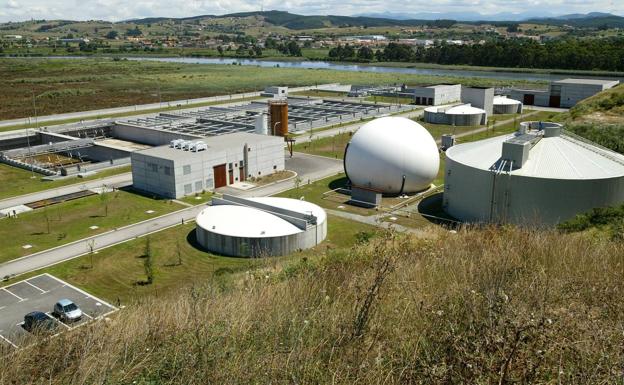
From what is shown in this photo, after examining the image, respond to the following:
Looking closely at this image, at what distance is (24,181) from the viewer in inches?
2077

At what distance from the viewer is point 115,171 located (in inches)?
2203

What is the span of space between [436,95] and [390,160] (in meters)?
65.1

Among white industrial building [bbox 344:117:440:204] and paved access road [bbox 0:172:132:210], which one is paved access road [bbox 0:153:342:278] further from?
white industrial building [bbox 344:117:440:204]

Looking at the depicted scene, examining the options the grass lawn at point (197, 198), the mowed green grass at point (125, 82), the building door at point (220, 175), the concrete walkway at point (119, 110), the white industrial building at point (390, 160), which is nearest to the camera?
the white industrial building at point (390, 160)

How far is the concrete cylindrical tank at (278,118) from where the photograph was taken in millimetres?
71562

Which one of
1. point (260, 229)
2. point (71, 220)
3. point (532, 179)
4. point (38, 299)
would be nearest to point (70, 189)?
point (71, 220)

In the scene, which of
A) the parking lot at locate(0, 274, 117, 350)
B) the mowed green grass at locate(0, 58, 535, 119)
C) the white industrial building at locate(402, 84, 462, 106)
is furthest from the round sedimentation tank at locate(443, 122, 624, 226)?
the mowed green grass at locate(0, 58, 535, 119)

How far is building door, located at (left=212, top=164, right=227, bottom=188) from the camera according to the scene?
1964 inches

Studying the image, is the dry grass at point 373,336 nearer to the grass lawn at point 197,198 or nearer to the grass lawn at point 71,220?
the grass lawn at point 71,220

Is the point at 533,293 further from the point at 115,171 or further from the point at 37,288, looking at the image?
the point at 115,171

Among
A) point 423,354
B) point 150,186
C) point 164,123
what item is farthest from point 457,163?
point 164,123

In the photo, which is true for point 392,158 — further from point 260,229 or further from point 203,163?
point 203,163

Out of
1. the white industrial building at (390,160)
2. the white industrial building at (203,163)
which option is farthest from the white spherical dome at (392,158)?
the white industrial building at (203,163)

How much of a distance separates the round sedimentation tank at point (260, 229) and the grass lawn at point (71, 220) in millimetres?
8246
